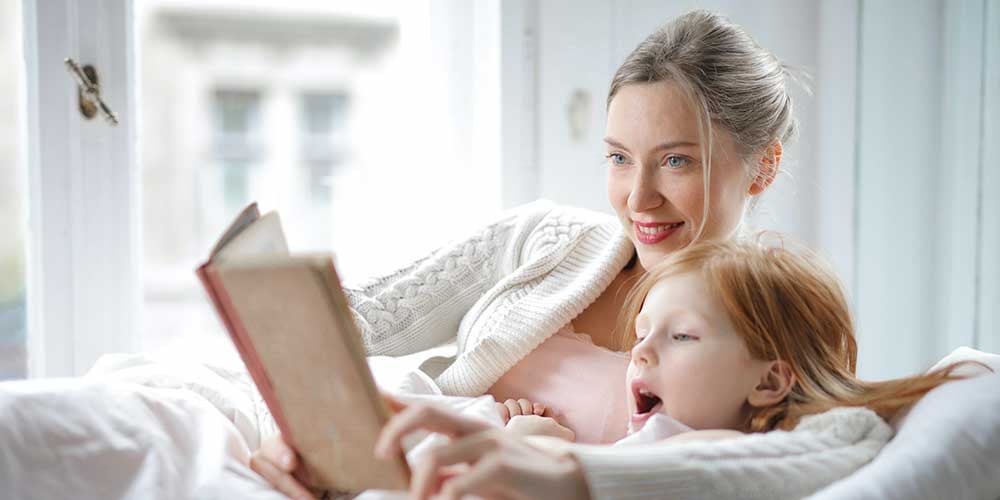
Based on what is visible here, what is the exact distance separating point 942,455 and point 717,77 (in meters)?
0.74

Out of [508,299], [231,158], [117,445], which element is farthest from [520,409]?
[231,158]

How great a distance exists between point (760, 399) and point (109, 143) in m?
1.50

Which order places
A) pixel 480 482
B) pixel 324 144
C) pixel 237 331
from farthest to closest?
pixel 324 144 < pixel 237 331 < pixel 480 482

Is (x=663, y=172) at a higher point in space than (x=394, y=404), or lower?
higher

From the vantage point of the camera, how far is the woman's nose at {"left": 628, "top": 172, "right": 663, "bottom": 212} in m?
1.41

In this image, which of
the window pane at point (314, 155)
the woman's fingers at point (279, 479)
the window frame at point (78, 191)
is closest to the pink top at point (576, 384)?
the woman's fingers at point (279, 479)

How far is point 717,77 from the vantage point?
1.44 meters

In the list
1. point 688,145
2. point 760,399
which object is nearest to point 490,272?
point 688,145

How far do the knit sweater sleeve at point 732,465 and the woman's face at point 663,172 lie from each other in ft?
1.77

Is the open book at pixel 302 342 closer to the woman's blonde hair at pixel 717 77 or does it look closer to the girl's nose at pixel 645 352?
the girl's nose at pixel 645 352

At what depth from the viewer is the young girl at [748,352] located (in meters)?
1.05

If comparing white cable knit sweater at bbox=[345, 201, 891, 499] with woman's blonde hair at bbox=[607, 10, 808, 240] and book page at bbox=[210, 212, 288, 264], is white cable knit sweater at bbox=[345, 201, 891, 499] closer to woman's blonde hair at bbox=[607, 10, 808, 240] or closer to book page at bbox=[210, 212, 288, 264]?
woman's blonde hair at bbox=[607, 10, 808, 240]

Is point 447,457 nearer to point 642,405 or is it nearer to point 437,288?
point 642,405

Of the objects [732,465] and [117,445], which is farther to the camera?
[117,445]
